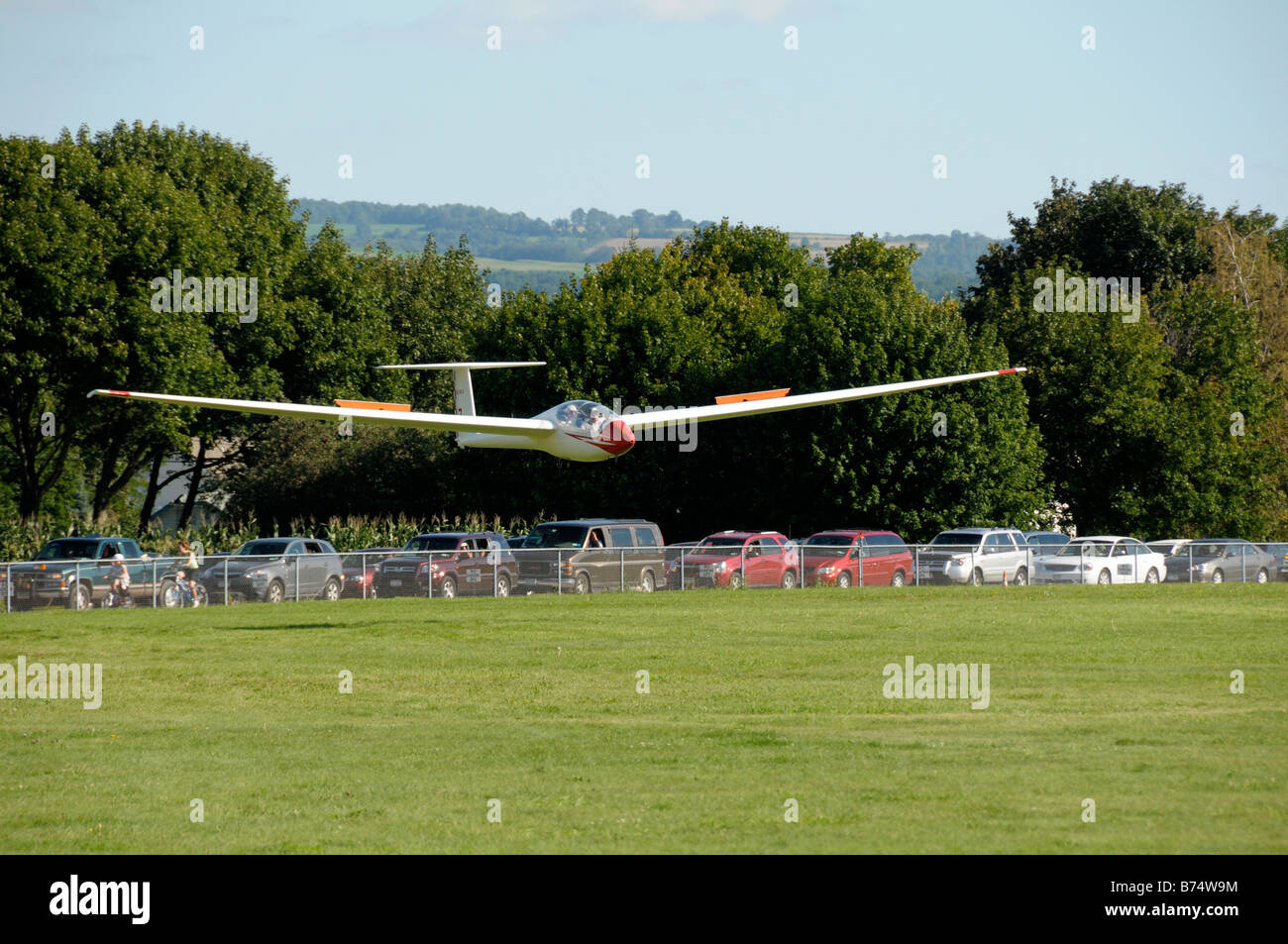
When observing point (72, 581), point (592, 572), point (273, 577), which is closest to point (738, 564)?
point (592, 572)

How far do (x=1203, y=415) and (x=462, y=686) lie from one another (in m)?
40.7

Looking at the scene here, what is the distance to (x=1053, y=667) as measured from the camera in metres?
20.2

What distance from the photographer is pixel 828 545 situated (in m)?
39.0

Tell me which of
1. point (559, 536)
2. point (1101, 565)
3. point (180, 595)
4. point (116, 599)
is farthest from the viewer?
point (1101, 565)

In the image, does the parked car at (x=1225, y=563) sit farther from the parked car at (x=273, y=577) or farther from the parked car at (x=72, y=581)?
the parked car at (x=72, y=581)

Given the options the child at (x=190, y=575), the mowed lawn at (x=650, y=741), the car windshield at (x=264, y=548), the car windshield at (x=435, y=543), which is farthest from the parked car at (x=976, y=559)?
the child at (x=190, y=575)

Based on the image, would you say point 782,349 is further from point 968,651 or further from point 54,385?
point 968,651

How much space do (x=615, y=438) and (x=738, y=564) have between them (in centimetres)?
1404

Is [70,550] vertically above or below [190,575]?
above

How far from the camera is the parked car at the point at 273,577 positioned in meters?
33.3

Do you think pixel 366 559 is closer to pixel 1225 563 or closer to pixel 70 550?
pixel 70 550

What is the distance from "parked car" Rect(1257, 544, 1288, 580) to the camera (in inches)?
1606

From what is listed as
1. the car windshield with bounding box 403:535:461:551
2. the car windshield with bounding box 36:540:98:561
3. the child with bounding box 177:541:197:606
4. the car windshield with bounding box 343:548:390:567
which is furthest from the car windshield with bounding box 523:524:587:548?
the car windshield with bounding box 36:540:98:561

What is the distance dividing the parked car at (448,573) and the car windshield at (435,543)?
231 millimetres
